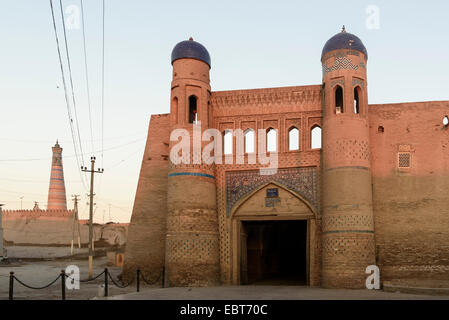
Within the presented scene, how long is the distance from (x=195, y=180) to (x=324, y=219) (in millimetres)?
5129

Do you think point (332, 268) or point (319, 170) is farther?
point (319, 170)

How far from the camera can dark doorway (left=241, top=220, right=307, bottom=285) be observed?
20391 millimetres

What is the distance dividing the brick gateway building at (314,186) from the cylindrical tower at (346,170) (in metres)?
0.04

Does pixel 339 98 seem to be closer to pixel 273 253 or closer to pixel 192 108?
pixel 192 108

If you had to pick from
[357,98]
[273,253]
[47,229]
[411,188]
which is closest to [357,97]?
[357,98]

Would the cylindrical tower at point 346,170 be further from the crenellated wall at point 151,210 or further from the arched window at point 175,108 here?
the crenellated wall at point 151,210

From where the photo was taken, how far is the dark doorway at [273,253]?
803 inches

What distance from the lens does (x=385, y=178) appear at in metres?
18.1

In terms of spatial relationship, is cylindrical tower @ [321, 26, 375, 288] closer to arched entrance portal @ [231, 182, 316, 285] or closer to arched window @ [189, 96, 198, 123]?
arched entrance portal @ [231, 182, 316, 285]

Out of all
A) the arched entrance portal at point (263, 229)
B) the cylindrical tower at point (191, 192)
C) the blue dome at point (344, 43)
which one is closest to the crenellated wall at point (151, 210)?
the cylindrical tower at point (191, 192)

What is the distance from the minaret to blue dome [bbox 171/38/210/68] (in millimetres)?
40167

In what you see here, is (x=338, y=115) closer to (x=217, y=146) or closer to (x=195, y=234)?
(x=217, y=146)

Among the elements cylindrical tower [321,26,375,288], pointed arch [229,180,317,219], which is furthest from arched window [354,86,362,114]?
pointed arch [229,180,317,219]
